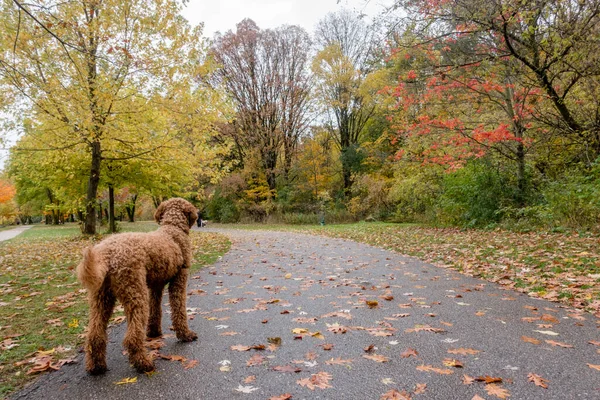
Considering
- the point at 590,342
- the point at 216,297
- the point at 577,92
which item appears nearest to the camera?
the point at 590,342

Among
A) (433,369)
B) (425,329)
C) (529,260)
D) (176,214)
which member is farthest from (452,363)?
(529,260)

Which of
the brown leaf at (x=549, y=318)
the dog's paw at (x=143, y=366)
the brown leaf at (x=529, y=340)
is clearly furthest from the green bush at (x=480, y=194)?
the dog's paw at (x=143, y=366)

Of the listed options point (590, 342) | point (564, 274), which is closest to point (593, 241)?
point (564, 274)

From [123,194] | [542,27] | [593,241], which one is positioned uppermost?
[542,27]

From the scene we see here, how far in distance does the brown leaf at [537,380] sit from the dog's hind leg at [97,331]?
3.44 metres

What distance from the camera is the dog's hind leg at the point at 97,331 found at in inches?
110

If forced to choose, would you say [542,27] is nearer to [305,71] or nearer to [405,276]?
[405,276]

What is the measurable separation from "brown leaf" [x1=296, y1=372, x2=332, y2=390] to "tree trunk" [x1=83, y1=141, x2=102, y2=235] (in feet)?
42.4

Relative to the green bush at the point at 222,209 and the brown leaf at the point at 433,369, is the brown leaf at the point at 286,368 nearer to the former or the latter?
the brown leaf at the point at 433,369

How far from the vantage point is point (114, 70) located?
10078 millimetres

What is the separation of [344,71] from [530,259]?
21.3 m

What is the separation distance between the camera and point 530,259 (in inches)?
267

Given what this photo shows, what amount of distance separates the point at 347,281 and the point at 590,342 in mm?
3471

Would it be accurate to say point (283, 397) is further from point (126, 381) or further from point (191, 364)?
point (126, 381)
